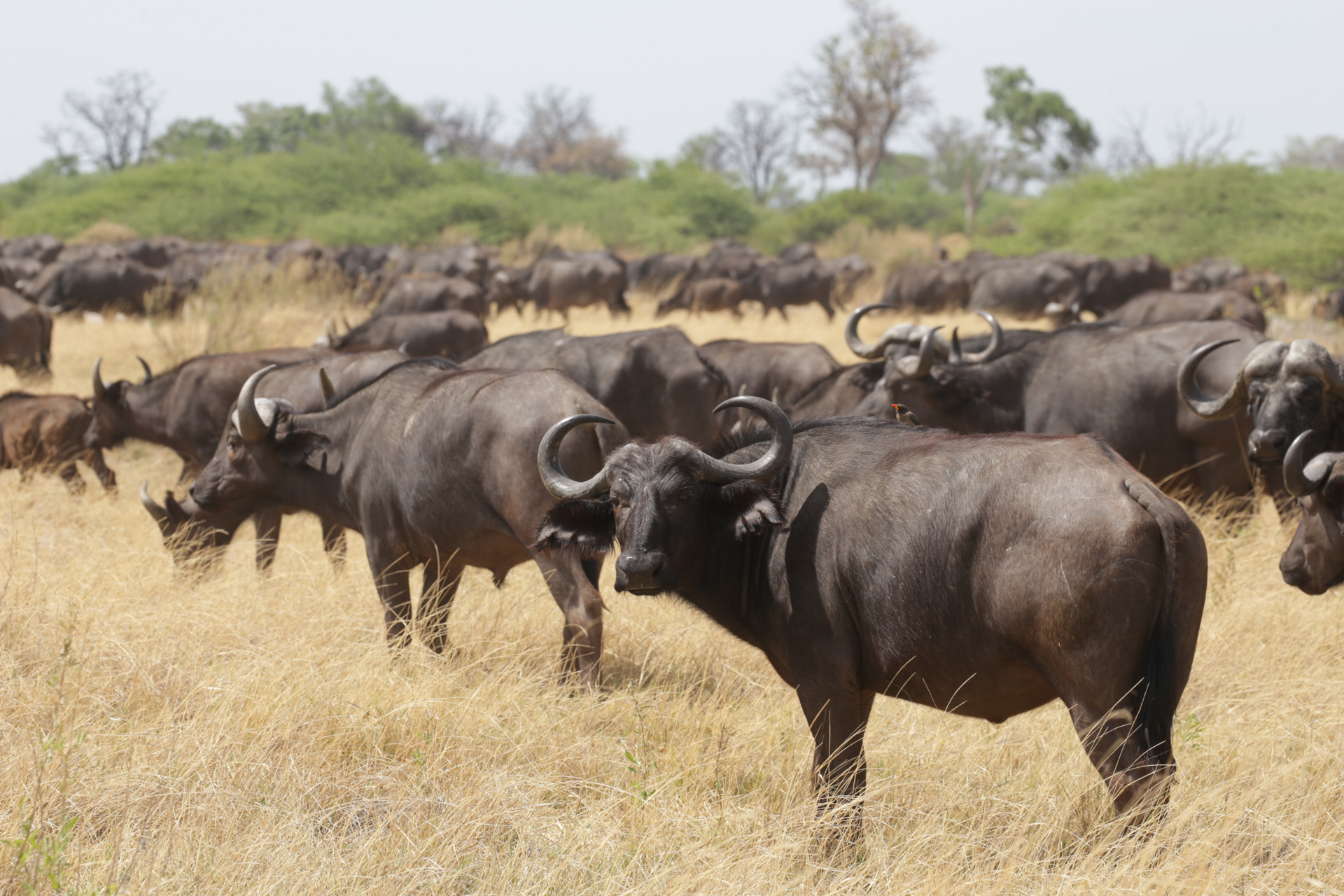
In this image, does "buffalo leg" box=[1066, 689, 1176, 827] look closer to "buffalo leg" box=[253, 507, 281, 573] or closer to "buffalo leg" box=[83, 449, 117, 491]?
"buffalo leg" box=[253, 507, 281, 573]

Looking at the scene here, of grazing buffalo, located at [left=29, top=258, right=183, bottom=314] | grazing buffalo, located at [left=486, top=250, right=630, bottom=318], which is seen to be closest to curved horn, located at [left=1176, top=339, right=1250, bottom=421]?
grazing buffalo, located at [left=486, top=250, right=630, bottom=318]

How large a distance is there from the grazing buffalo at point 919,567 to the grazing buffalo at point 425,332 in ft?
A: 32.5

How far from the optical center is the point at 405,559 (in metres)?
5.31

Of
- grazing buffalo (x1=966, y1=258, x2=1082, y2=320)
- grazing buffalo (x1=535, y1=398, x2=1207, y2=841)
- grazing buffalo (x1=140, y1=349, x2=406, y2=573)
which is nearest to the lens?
grazing buffalo (x1=535, y1=398, x2=1207, y2=841)

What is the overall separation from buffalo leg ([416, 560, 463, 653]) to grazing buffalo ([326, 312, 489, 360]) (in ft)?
26.1

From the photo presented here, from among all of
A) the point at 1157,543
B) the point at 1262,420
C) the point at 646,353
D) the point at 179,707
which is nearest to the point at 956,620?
the point at 1157,543

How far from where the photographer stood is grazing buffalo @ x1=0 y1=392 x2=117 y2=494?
8.63 metres

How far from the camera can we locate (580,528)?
3736 mm

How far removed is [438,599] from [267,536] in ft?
7.69

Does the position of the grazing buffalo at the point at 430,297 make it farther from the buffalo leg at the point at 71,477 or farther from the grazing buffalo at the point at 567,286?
the buffalo leg at the point at 71,477

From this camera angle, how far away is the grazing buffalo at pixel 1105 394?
7.18 metres

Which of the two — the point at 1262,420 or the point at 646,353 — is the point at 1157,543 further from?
the point at 646,353

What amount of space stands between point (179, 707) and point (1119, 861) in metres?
3.26

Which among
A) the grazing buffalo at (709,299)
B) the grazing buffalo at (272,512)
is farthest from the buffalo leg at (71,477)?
the grazing buffalo at (709,299)
